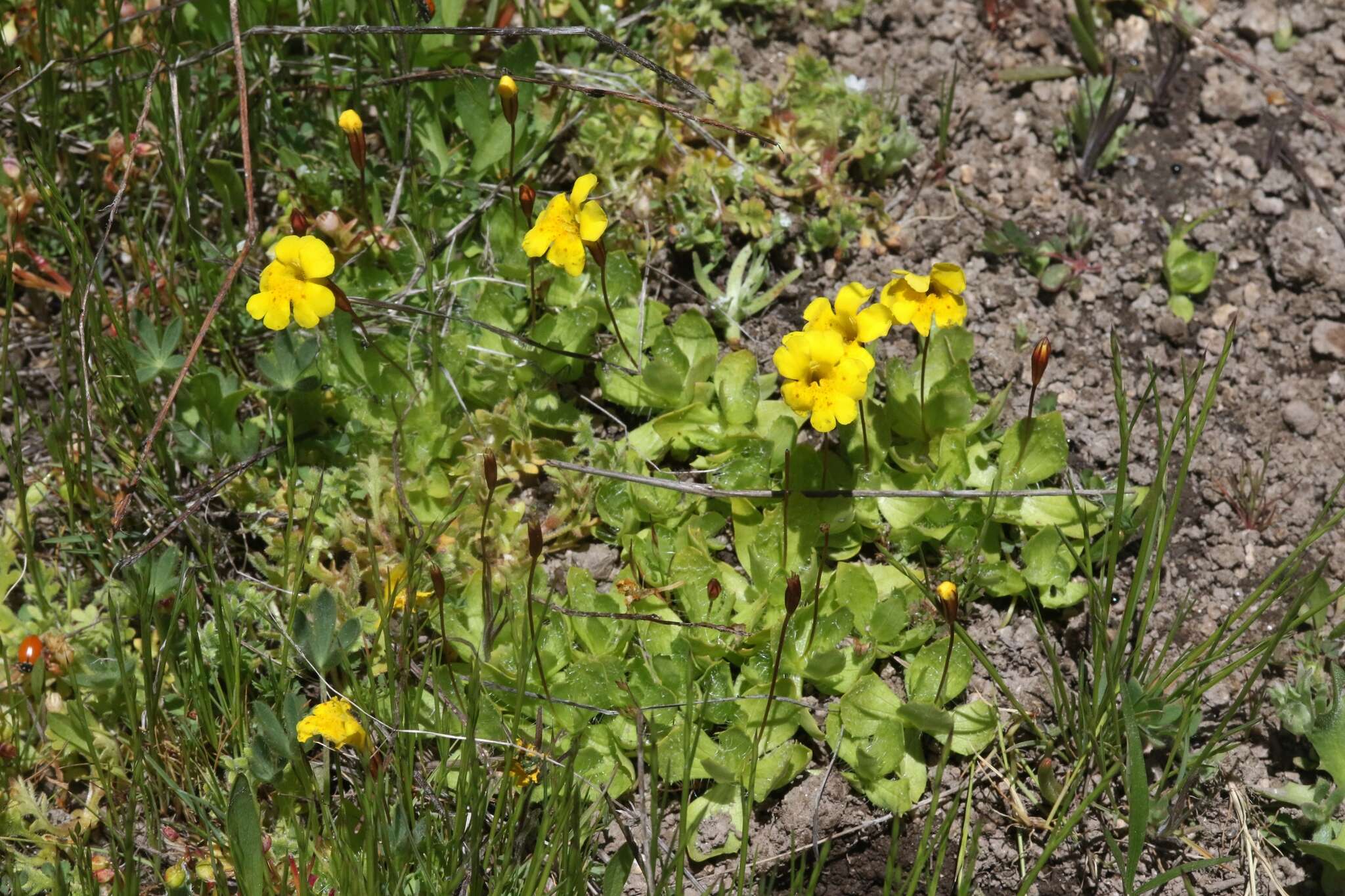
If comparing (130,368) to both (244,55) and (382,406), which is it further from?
(244,55)

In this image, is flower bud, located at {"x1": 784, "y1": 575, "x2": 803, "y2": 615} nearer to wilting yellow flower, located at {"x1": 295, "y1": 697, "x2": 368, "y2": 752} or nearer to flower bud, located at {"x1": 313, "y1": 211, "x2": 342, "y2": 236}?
wilting yellow flower, located at {"x1": 295, "y1": 697, "x2": 368, "y2": 752}

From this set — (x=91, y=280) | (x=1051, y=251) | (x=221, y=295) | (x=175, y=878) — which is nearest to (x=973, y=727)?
(x=1051, y=251)

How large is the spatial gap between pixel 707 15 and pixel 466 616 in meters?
2.47

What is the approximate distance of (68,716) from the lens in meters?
3.08

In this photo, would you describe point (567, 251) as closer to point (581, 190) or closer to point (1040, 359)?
point (581, 190)

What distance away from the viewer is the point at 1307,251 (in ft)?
13.0

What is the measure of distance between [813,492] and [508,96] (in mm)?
1425

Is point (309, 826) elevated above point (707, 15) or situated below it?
below

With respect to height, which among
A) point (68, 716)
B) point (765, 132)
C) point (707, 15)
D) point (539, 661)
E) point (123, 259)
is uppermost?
point (707, 15)

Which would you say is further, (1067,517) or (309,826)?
(1067,517)

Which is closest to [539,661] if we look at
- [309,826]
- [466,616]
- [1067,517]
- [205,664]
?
[466,616]

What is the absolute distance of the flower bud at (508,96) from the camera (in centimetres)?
318

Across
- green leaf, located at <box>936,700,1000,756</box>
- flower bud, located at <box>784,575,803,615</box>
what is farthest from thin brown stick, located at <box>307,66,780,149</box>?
green leaf, located at <box>936,700,1000,756</box>

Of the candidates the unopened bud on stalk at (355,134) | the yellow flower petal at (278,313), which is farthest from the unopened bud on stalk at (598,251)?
the yellow flower petal at (278,313)
